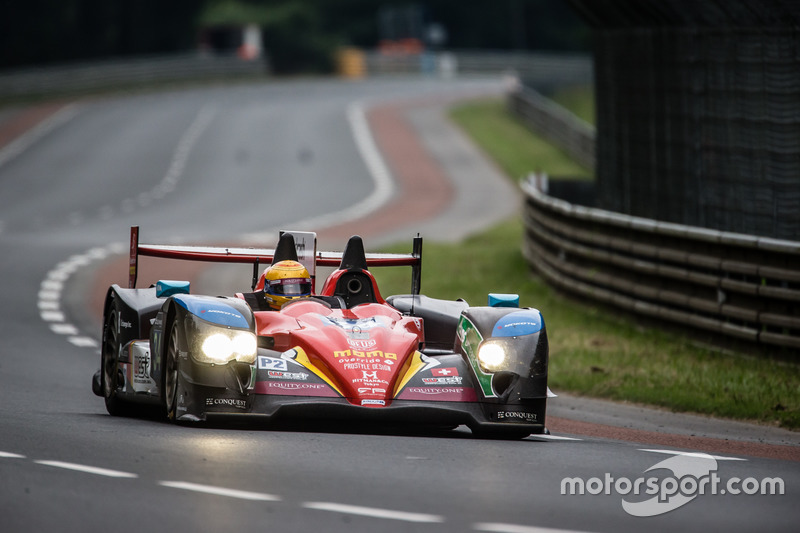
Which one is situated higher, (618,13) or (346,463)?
(618,13)

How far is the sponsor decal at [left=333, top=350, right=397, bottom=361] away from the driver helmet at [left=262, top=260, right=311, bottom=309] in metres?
1.42

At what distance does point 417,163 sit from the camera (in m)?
48.6

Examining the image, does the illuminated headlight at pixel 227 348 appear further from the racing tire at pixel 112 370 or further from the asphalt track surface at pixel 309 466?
the racing tire at pixel 112 370

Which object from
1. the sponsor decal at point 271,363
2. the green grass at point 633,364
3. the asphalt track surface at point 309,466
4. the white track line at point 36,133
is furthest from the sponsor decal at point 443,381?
the white track line at point 36,133

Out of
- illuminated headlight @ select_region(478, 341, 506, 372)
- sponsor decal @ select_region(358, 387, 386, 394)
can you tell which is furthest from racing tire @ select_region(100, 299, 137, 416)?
illuminated headlight @ select_region(478, 341, 506, 372)

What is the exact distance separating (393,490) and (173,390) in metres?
2.68

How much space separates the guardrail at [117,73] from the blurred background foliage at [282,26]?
4819mm

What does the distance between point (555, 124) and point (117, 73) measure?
25.6 m

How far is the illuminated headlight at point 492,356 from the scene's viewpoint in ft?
33.2

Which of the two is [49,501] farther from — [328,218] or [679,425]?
[328,218]

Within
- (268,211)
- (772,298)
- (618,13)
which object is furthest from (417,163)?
(772,298)

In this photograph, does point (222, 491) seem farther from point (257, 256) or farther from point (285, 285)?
point (257, 256)

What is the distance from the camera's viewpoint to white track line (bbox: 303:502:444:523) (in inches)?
283

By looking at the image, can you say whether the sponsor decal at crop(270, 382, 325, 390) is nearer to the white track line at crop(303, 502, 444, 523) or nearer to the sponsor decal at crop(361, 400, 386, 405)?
the sponsor decal at crop(361, 400, 386, 405)
